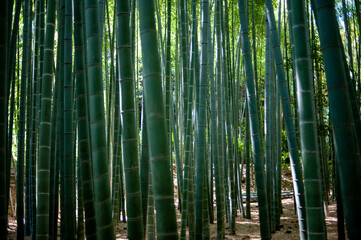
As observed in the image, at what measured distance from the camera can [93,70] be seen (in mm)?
1608

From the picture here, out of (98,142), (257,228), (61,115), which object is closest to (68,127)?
(61,115)

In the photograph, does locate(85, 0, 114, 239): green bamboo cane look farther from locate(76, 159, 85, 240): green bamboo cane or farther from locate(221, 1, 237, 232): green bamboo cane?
locate(221, 1, 237, 232): green bamboo cane

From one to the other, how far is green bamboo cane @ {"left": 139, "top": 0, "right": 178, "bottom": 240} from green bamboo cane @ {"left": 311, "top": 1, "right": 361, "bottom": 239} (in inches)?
27.5

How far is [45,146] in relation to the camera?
215 cm

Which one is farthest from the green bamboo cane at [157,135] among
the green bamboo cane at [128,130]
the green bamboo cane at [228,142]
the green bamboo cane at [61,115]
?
the green bamboo cane at [228,142]

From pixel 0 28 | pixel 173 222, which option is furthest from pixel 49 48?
pixel 173 222

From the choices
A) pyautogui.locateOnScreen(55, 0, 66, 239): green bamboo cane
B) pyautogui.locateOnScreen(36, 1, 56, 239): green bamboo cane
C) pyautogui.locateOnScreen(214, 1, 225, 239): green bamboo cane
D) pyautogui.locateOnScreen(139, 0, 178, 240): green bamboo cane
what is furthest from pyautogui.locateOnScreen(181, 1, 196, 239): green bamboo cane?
pyautogui.locateOnScreen(139, 0, 178, 240): green bamboo cane

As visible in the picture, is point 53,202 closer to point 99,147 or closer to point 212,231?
point 99,147

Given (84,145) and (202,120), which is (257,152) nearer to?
(202,120)

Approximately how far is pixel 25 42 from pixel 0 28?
1749mm

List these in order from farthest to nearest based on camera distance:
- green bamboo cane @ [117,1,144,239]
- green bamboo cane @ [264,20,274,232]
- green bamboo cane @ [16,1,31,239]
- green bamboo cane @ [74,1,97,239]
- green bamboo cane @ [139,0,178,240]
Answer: green bamboo cane @ [264,20,274,232]
green bamboo cane @ [16,1,31,239]
green bamboo cane @ [74,1,97,239]
green bamboo cane @ [117,1,144,239]
green bamboo cane @ [139,0,178,240]

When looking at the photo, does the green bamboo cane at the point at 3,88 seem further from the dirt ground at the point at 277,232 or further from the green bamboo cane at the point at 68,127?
the dirt ground at the point at 277,232

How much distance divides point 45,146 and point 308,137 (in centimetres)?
165

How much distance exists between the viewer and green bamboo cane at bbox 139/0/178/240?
126 cm
